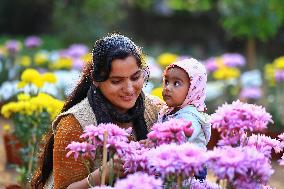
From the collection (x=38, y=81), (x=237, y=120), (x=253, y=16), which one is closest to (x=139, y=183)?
(x=237, y=120)

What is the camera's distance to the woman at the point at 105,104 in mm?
3957

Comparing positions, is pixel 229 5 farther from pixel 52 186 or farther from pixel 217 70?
pixel 52 186

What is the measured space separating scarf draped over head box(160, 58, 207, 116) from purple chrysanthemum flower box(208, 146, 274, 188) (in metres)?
1.11

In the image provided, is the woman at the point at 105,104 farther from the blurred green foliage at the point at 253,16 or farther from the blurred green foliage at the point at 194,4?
the blurred green foliage at the point at 194,4

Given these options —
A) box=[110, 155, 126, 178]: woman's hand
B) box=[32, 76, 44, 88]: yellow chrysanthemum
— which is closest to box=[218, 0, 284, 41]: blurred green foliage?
box=[32, 76, 44, 88]: yellow chrysanthemum

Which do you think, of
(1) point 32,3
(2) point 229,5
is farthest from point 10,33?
(2) point 229,5

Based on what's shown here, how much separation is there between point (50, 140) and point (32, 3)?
1831cm

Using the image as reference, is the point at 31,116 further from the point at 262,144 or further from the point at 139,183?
the point at 139,183

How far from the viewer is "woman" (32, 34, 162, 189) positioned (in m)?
3.96

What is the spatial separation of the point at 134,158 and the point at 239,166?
0.49m

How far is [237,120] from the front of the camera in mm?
3143

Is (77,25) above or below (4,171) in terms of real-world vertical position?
above

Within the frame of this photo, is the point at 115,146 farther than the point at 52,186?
No

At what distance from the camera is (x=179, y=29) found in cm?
2361
